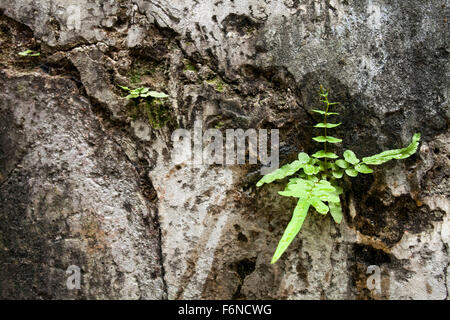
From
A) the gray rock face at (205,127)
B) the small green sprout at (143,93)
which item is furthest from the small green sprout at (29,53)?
the small green sprout at (143,93)

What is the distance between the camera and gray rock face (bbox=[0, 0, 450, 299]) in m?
1.77

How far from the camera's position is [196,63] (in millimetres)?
1811

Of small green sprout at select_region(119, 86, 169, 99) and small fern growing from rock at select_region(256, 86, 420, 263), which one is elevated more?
small green sprout at select_region(119, 86, 169, 99)

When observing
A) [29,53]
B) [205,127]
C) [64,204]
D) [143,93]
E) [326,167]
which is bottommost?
[64,204]

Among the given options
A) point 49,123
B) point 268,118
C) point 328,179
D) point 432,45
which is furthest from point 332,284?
point 49,123

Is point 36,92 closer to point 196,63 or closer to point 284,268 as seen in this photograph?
point 196,63

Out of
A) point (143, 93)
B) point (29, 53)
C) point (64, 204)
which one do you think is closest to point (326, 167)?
point (143, 93)

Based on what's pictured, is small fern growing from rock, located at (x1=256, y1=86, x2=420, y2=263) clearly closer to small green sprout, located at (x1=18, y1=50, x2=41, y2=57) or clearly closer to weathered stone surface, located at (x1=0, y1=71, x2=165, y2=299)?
weathered stone surface, located at (x1=0, y1=71, x2=165, y2=299)

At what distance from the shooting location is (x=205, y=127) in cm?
181

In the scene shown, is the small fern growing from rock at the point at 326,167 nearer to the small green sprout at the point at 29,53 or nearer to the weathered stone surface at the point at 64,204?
the weathered stone surface at the point at 64,204

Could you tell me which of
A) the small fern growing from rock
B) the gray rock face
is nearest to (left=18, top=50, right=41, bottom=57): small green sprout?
the gray rock face

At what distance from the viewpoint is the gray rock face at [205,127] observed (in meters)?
1.77

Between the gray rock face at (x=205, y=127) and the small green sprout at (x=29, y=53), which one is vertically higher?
the small green sprout at (x=29, y=53)

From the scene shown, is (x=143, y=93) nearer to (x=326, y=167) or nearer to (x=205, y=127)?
(x=205, y=127)
